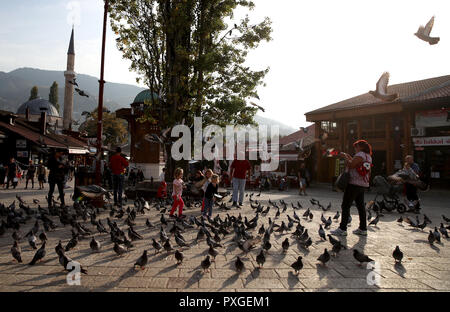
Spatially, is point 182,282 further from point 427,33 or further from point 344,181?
point 427,33

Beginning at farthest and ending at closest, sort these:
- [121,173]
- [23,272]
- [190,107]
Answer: [190,107]
[121,173]
[23,272]

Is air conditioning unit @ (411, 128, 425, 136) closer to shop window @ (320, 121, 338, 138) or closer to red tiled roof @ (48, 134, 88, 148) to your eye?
shop window @ (320, 121, 338, 138)

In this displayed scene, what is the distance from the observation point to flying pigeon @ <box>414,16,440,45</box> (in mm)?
8633

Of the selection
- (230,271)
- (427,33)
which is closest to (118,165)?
(230,271)

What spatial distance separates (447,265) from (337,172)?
67.4 feet

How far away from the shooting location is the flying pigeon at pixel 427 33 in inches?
340

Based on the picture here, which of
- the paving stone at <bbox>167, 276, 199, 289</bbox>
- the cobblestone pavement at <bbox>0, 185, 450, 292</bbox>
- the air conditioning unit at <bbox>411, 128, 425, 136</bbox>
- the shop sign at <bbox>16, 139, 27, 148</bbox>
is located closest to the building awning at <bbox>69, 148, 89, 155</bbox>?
the shop sign at <bbox>16, 139, 27, 148</bbox>

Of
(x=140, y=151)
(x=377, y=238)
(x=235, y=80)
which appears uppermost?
(x=235, y=80)

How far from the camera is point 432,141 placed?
19031 mm

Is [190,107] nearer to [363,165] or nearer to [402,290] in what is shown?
[363,165]

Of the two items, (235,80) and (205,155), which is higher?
(235,80)

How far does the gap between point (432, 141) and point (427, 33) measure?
13.0 meters

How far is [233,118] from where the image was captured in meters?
13.3
